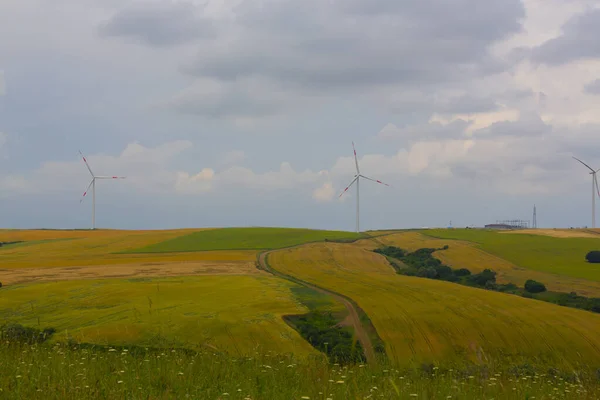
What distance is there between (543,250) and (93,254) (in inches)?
2931

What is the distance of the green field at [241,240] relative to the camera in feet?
339

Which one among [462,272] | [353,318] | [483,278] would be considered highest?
[462,272]

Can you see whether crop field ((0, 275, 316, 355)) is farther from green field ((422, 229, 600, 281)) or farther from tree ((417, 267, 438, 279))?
green field ((422, 229, 600, 281))

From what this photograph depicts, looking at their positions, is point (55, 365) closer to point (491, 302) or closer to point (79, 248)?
point (491, 302)

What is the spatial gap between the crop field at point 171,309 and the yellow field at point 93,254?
2632 centimetres

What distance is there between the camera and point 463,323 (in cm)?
4272

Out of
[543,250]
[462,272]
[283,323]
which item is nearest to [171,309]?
[283,323]

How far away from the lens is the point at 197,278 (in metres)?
62.8

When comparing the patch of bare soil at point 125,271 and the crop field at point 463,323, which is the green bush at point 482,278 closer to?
the crop field at point 463,323

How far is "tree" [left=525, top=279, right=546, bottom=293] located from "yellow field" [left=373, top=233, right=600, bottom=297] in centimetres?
122

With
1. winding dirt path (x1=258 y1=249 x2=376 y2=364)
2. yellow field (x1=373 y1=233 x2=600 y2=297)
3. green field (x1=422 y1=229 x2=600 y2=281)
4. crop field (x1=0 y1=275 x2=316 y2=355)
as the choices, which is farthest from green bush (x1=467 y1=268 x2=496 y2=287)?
crop field (x1=0 y1=275 x2=316 y2=355)

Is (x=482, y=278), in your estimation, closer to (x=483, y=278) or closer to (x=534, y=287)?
(x=483, y=278)

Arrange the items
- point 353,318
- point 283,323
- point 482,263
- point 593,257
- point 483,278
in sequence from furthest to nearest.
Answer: point 482,263 → point 593,257 → point 483,278 → point 353,318 → point 283,323

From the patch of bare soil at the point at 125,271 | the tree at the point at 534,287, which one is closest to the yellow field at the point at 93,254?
the patch of bare soil at the point at 125,271
